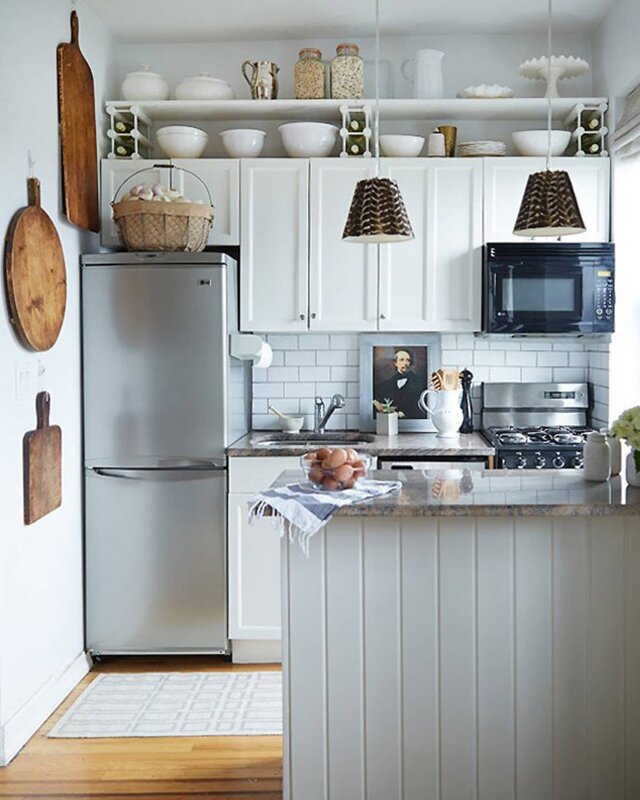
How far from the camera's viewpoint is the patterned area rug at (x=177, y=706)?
11.6ft

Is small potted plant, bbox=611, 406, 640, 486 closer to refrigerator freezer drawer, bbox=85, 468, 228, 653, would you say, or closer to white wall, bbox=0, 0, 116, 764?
refrigerator freezer drawer, bbox=85, 468, 228, 653

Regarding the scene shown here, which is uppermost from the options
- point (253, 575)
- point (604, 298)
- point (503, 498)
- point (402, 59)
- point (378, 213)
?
point (402, 59)

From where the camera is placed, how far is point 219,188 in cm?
448

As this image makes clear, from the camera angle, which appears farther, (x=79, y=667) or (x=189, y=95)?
(x=189, y=95)

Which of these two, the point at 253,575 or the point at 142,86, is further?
the point at 142,86

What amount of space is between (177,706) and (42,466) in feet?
3.52

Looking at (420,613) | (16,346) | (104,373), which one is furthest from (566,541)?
(104,373)

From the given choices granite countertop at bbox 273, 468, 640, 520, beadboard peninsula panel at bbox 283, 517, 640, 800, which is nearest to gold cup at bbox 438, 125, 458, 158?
granite countertop at bbox 273, 468, 640, 520

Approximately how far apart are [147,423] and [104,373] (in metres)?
0.29

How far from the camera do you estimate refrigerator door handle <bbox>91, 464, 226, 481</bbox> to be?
13.7ft

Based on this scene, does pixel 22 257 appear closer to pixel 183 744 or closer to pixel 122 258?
pixel 122 258

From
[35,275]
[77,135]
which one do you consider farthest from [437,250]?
[35,275]

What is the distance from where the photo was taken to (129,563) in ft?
13.7

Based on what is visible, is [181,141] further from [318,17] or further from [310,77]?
[318,17]
